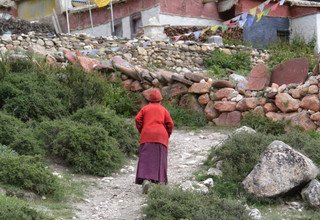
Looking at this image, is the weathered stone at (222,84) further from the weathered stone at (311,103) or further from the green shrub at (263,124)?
the weathered stone at (311,103)

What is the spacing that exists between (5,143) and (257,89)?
539 cm

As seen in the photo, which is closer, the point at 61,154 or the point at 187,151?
the point at 61,154

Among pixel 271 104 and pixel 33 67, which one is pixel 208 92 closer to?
pixel 271 104

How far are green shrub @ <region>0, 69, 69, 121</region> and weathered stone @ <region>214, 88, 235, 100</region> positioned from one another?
2959 millimetres

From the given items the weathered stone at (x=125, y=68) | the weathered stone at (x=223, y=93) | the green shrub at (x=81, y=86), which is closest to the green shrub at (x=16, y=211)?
the green shrub at (x=81, y=86)

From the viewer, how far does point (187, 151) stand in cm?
1182

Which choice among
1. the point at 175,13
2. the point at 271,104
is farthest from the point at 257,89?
the point at 175,13

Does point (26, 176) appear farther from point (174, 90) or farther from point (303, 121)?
point (174, 90)

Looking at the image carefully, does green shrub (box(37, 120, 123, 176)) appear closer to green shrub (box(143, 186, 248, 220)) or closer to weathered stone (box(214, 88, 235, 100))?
green shrub (box(143, 186, 248, 220))

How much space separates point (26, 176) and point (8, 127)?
2.32 metres

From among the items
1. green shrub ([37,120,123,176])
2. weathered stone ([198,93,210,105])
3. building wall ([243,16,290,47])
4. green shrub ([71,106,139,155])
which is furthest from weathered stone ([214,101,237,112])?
building wall ([243,16,290,47])

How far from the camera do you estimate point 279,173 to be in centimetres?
891

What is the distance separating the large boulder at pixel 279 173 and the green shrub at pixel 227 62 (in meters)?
8.67

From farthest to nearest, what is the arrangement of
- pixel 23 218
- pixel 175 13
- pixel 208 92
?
pixel 175 13 → pixel 208 92 → pixel 23 218
